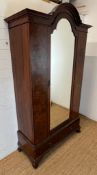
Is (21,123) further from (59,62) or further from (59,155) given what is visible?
(59,62)

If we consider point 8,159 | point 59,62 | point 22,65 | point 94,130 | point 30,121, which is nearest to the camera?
point 22,65

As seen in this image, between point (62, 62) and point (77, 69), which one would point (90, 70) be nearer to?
point (77, 69)

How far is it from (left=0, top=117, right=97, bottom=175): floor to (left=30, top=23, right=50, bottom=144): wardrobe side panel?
0.34 m

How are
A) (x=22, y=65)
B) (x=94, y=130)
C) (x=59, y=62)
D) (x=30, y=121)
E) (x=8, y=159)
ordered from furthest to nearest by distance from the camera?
(x=94, y=130) < (x=8, y=159) < (x=59, y=62) < (x=30, y=121) < (x=22, y=65)

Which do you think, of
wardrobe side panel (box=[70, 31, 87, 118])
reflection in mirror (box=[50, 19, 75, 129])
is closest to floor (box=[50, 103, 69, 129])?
reflection in mirror (box=[50, 19, 75, 129])

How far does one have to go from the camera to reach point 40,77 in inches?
53.6

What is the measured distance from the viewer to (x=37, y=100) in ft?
4.60

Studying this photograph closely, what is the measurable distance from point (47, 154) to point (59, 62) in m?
1.21

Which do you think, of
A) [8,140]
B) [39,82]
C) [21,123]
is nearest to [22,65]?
[39,82]

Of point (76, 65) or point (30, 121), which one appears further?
point (76, 65)

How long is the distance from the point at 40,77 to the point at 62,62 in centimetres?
44

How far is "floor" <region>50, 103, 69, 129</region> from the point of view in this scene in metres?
1.68

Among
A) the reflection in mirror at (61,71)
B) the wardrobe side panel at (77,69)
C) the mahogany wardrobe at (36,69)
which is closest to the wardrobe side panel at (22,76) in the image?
the mahogany wardrobe at (36,69)

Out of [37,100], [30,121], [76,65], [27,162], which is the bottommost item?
[27,162]
